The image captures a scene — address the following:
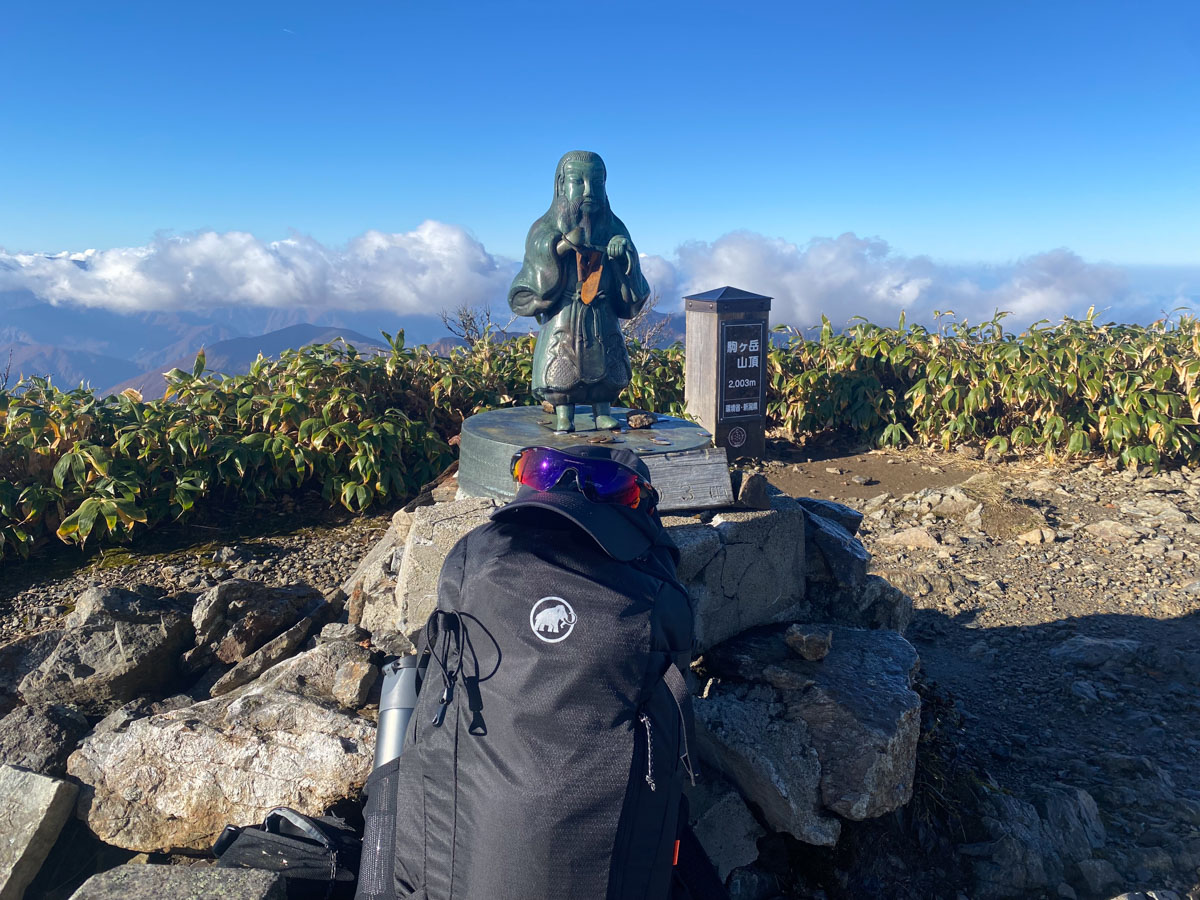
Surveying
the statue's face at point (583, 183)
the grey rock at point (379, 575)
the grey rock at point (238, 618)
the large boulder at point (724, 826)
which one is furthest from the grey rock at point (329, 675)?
the statue's face at point (583, 183)

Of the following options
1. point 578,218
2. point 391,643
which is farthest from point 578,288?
point 391,643

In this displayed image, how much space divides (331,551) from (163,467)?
1.32 meters

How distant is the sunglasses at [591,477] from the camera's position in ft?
8.39

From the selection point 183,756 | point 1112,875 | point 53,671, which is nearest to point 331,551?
point 53,671

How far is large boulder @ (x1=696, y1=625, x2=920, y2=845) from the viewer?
303cm

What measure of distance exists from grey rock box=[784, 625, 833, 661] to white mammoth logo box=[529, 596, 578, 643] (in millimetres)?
1711

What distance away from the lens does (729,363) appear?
8.23 metres

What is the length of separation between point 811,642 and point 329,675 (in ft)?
6.34

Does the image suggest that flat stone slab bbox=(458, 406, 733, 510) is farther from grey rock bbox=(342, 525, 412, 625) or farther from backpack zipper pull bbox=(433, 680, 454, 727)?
backpack zipper pull bbox=(433, 680, 454, 727)

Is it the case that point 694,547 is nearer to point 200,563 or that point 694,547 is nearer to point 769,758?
point 769,758

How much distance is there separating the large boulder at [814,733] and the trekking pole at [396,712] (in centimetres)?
110

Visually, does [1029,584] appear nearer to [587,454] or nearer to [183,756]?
[587,454]

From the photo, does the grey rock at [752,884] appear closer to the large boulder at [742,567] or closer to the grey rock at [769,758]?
the grey rock at [769,758]

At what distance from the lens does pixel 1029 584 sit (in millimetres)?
5875
